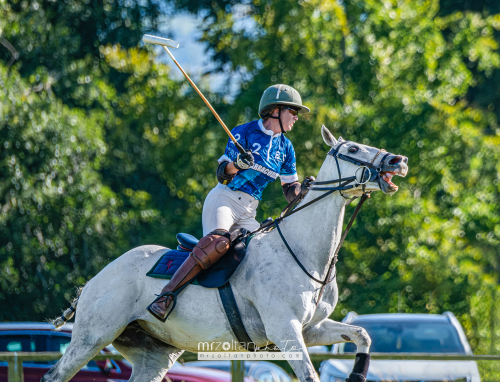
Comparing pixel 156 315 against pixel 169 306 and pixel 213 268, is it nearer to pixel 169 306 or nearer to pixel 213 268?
pixel 169 306

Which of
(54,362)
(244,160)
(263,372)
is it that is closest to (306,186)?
(244,160)

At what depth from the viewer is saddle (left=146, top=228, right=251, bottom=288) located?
5293mm

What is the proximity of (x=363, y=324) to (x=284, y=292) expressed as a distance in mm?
4531

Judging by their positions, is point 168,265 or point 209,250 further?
point 168,265

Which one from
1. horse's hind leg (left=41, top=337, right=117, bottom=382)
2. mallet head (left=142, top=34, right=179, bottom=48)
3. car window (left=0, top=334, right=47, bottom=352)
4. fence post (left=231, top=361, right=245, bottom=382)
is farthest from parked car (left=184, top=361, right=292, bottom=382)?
mallet head (left=142, top=34, right=179, bottom=48)

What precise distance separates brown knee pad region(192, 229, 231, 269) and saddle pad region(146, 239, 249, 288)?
0.10 meters

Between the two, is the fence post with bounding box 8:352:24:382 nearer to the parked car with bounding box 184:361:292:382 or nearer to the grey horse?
the grey horse

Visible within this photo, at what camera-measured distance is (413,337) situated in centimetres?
910

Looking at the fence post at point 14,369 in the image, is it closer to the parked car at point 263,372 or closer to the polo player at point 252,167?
the polo player at point 252,167

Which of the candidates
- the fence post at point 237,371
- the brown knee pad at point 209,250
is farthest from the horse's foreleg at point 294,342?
the fence post at point 237,371

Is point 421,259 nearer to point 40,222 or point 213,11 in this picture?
point 40,222

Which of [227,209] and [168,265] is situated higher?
[227,209]

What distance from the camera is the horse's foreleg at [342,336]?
17.1 ft

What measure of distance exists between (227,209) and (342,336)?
1.39m
